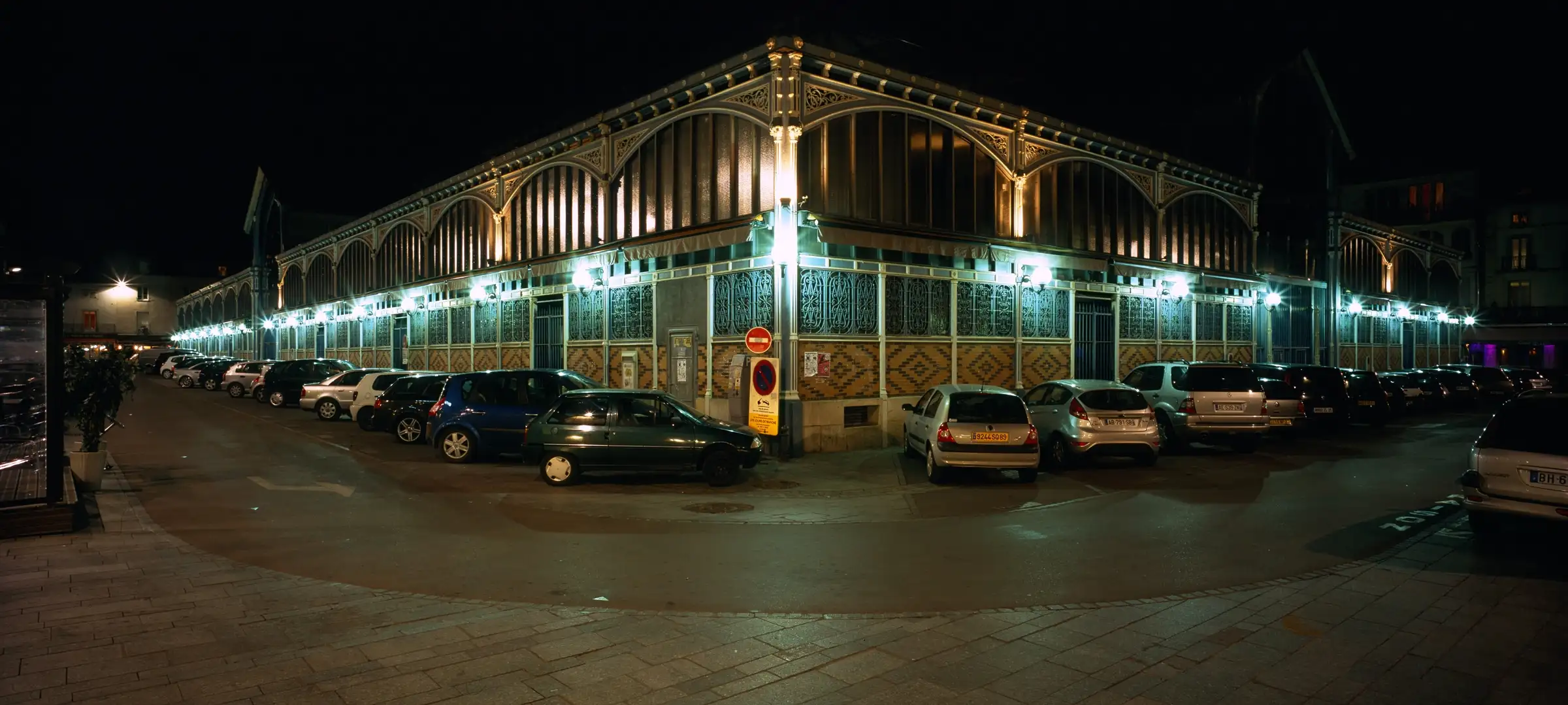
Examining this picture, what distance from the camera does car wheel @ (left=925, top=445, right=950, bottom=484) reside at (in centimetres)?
1373

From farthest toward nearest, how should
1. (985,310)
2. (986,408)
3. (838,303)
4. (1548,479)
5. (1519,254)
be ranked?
(1519,254) → (985,310) → (838,303) → (986,408) → (1548,479)

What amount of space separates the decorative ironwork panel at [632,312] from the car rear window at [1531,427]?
16.1 meters

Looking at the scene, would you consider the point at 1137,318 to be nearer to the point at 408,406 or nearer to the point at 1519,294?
the point at 408,406

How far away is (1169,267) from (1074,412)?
14079mm

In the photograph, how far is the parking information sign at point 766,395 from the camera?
16.5 meters

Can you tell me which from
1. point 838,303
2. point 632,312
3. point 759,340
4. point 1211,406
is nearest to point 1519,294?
point 1211,406

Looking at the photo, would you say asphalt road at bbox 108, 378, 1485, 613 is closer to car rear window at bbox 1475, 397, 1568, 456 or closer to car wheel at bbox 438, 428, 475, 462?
car wheel at bbox 438, 428, 475, 462

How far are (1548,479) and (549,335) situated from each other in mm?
22943

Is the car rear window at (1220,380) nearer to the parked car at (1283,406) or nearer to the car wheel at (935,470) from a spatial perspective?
the parked car at (1283,406)

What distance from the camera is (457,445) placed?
16.2m

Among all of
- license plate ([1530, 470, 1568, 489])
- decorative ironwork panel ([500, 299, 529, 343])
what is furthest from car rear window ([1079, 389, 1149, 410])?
decorative ironwork panel ([500, 299, 529, 343])

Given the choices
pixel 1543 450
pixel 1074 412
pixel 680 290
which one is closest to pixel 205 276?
pixel 680 290

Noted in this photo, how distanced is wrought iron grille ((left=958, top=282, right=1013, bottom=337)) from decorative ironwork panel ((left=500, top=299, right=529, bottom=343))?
13.8 m

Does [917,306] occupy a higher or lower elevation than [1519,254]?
lower
